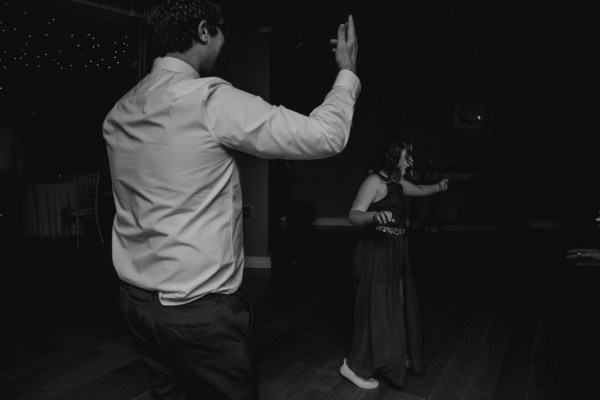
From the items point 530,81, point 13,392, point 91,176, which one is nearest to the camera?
point 13,392

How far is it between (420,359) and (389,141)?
1.21 m

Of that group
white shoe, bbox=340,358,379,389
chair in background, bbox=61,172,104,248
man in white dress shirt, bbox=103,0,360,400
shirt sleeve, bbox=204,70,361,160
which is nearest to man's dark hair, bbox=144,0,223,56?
man in white dress shirt, bbox=103,0,360,400

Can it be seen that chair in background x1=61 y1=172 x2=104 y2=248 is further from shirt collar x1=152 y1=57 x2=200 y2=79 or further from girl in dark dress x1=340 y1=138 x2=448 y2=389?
shirt collar x1=152 y1=57 x2=200 y2=79

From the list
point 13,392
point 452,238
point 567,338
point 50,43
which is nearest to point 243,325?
point 13,392

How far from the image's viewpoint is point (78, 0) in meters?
4.18

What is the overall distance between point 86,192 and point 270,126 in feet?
19.9

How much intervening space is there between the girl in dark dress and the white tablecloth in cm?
531

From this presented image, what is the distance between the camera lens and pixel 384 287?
257 cm

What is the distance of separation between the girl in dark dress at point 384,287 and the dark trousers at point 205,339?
1.47 meters

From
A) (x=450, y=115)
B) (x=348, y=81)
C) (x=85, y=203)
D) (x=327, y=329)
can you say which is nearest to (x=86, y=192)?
(x=85, y=203)

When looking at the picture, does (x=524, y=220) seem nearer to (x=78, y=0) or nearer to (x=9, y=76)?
(x=78, y=0)

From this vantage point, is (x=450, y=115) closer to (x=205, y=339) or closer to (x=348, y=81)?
(x=348, y=81)

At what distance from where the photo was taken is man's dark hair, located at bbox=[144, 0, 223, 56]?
1022 millimetres


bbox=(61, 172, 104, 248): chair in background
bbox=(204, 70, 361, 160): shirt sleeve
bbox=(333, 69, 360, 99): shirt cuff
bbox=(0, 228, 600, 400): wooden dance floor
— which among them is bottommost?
bbox=(0, 228, 600, 400): wooden dance floor
